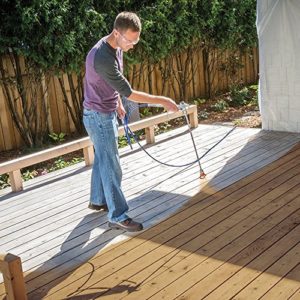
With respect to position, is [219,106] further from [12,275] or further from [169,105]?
[12,275]

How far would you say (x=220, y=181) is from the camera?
4.52 m

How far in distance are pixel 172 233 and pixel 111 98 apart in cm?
104

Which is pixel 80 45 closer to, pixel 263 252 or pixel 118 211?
pixel 118 211

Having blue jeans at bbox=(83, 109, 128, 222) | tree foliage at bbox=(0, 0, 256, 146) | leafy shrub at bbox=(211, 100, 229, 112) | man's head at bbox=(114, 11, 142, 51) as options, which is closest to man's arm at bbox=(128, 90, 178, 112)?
blue jeans at bbox=(83, 109, 128, 222)

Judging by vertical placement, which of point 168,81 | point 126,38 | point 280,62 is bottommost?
point 168,81

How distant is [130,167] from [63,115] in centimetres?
218

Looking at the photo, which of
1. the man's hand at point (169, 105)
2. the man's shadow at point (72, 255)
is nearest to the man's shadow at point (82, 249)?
the man's shadow at point (72, 255)

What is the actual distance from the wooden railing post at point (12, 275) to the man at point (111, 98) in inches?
46.1

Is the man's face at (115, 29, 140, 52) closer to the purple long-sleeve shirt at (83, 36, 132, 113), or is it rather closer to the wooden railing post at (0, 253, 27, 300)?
the purple long-sleeve shirt at (83, 36, 132, 113)

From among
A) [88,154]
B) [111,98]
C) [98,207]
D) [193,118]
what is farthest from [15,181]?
[193,118]

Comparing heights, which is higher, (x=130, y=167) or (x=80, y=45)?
(x=80, y=45)

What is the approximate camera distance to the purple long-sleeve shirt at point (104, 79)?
128 inches

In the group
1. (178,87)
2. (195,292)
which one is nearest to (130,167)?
(195,292)

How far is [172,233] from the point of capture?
3461 mm
